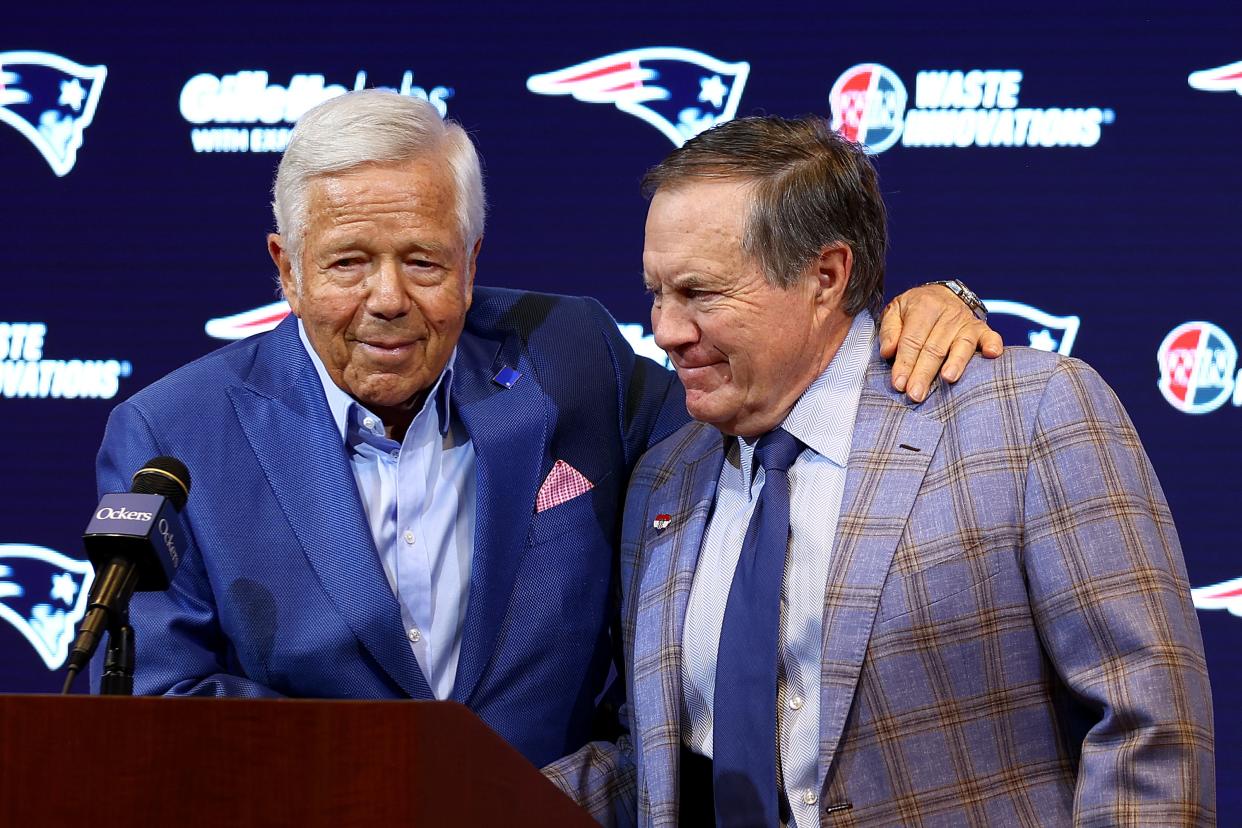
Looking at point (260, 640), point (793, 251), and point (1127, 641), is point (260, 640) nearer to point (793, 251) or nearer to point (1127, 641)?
point (793, 251)

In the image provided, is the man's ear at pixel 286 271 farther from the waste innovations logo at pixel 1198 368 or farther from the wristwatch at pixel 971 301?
the waste innovations logo at pixel 1198 368

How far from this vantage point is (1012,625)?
6.55ft

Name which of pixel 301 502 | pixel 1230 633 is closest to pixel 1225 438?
pixel 1230 633

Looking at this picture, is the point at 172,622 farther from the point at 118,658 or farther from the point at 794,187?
the point at 794,187

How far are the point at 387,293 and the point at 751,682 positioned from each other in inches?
33.3

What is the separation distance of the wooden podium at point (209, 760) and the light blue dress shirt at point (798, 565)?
87 cm

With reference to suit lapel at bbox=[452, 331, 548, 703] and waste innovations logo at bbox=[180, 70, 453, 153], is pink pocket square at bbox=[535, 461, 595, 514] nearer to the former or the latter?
suit lapel at bbox=[452, 331, 548, 703]

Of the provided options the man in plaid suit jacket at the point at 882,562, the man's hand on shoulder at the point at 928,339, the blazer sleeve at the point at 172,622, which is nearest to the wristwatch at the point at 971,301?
the man's hand on shoulder at the point at 928,339

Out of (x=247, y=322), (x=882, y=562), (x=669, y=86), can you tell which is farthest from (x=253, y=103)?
(x=882, y=562)

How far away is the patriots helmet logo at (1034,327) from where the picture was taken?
3162 millimetres

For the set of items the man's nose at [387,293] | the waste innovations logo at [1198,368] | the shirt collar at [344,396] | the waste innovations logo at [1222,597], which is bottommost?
the waste innovations logo at [1222,597]

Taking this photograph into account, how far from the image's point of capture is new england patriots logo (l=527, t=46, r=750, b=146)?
3.29 metres

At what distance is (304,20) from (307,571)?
1.69 metres

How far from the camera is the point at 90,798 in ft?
4.14
